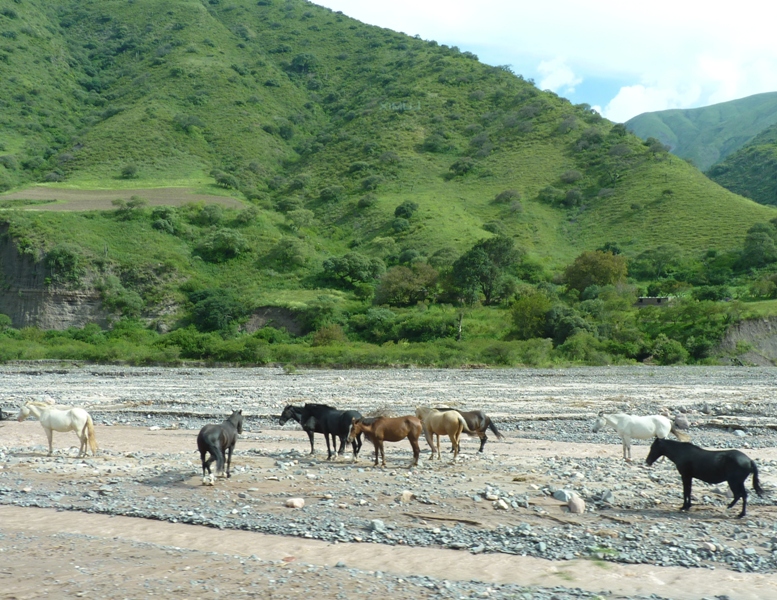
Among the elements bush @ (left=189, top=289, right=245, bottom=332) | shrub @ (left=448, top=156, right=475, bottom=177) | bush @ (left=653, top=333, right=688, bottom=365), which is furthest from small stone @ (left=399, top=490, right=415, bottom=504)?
shrub @ (left=448, top=156, right=475, bottom=177)

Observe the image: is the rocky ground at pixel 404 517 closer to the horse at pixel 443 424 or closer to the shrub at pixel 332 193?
the horse at pixel 443 424

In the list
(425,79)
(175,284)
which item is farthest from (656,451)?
(425,79)

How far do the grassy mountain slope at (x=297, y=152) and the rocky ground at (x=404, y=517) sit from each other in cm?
4590

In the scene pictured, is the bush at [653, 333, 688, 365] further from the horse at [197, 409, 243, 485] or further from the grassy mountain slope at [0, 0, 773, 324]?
the horse at [197, 409, 243, 485]

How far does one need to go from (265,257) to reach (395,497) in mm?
59168

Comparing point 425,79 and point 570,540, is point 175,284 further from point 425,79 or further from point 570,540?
point 425,79

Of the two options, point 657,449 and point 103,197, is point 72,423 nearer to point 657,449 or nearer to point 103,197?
point 657,449

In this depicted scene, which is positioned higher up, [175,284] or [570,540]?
[175,284]

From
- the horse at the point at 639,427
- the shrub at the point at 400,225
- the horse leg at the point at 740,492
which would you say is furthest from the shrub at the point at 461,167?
the horse leg at the point at 740,492

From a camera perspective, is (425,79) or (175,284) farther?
(425,79)

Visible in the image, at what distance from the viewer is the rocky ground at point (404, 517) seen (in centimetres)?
Answer: 757

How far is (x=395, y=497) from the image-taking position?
10.4 metres

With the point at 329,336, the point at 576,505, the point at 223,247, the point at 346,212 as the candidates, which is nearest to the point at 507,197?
the point at 346,212

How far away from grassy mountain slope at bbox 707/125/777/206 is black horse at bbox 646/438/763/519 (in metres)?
96.5
